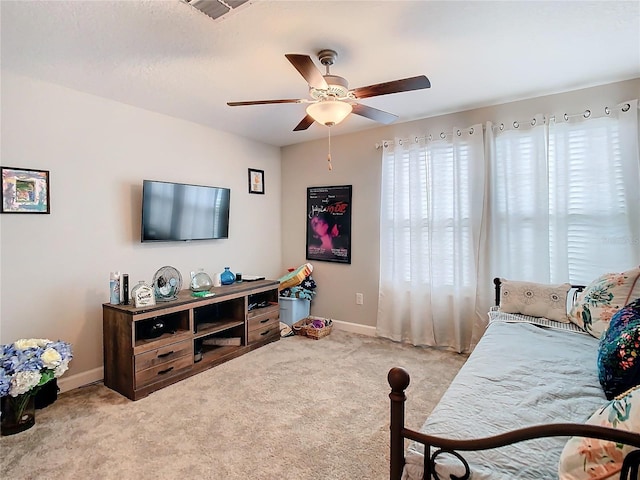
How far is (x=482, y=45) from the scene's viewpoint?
2135 millimetres

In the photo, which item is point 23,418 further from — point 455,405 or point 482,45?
point 482,45

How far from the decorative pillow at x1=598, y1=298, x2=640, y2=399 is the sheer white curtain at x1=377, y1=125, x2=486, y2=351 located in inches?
74.8

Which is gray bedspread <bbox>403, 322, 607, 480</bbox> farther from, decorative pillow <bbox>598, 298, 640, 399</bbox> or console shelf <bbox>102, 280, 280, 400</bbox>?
console shelf <bbox>102, 280, 280, 400</bbox>

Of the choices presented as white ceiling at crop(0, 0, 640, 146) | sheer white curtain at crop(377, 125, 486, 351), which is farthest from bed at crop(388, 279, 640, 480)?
white ceiling at crop(0, 0, 640, 146)

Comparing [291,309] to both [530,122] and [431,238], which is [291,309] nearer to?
[431,238]

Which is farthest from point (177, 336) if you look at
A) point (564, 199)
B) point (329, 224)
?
point (564, 199)

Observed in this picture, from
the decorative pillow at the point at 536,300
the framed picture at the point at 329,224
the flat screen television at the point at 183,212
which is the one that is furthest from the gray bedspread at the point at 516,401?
the flat screen television at the point at 183,212

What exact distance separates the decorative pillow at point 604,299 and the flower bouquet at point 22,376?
11.2 feet

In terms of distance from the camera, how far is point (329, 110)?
83.5 inches

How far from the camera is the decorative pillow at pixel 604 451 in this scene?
2.54 ft

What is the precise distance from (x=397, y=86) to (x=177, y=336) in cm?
245

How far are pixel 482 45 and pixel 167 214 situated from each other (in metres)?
2.81

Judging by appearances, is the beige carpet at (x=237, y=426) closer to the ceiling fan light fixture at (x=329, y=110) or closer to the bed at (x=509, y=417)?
the bed at (x=509, y=417)

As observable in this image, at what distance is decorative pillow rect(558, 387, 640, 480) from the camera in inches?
30.5
